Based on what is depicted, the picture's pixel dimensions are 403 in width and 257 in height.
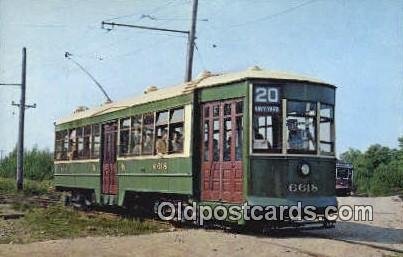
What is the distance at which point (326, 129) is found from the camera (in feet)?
40.2

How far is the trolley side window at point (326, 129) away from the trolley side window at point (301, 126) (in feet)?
0.67

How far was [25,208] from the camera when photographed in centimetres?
1988

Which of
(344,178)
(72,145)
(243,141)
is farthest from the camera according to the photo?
(344,178)

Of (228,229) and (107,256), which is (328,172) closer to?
(228,229)

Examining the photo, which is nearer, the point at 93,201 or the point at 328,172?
the point at 328,172

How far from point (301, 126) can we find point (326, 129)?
64 cm

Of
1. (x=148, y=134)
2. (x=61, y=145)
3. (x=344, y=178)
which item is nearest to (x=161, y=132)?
(x=148, y=134)

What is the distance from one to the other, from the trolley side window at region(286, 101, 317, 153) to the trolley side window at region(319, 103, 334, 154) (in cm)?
21

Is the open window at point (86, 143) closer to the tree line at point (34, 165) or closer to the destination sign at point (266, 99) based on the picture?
the destination sign at point (266, 99)

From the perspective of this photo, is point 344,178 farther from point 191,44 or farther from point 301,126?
point 301,126

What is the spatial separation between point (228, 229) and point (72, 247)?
3.50 metres

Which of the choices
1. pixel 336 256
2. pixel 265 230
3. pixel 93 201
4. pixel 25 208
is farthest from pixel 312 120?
pixel 25 208

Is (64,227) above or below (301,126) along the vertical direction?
below

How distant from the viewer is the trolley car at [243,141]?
11570mm
